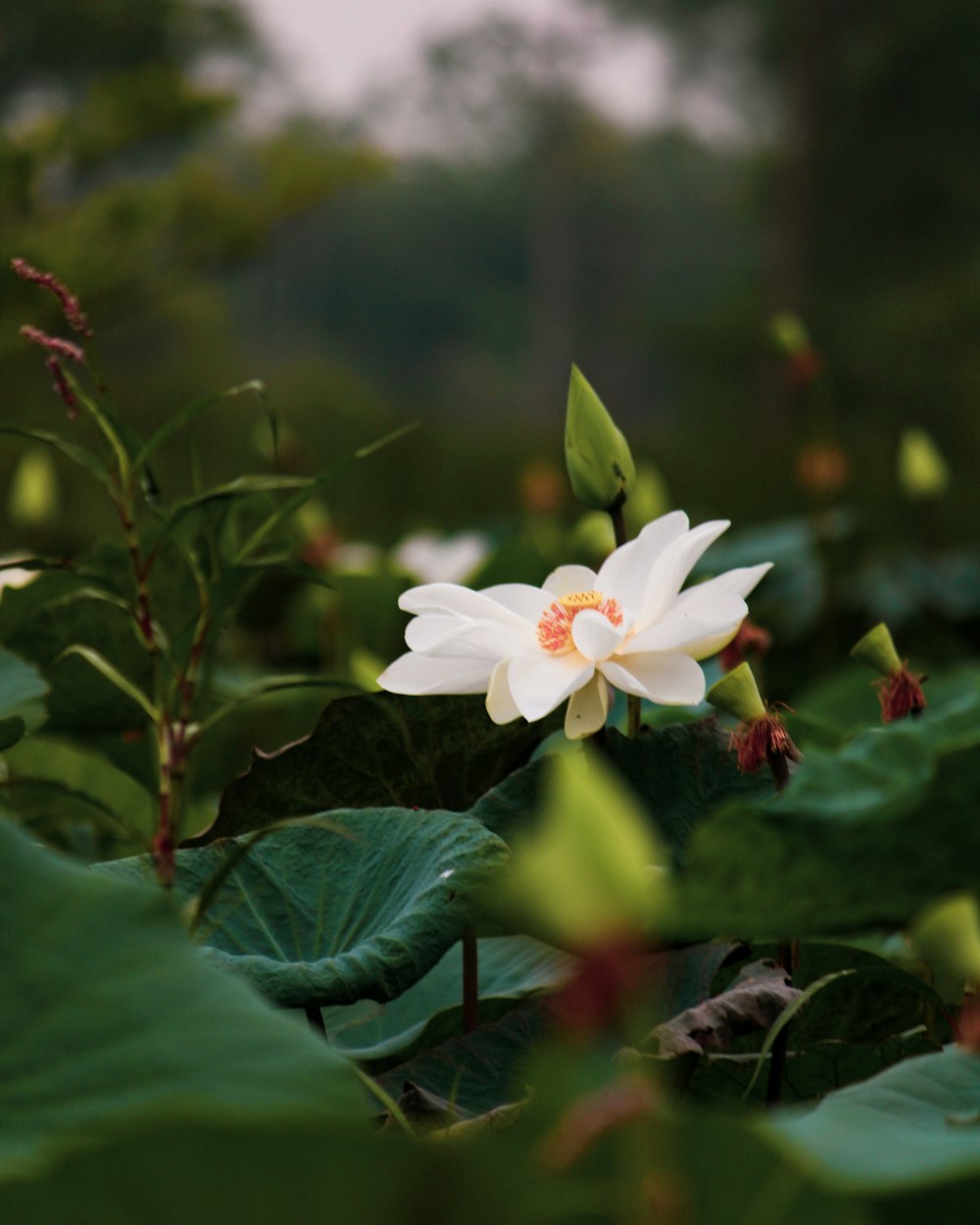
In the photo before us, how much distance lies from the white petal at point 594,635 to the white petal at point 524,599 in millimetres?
54

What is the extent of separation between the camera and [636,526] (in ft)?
3.98

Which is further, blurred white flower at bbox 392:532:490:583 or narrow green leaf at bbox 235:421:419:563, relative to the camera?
blurred white flower at bbox 392:532:490:583

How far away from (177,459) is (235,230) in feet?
3.48

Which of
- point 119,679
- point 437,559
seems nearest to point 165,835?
point 119,679

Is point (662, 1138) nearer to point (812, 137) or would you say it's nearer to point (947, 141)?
point (812, 137)

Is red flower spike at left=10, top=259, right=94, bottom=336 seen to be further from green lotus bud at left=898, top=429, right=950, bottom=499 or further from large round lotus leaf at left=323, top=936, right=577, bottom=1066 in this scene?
green lotus bud at left=898, top=429, right=950, bottom=499

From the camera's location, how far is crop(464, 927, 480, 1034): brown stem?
45 centimetres

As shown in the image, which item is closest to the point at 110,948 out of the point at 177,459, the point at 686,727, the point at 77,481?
the point at 686,727

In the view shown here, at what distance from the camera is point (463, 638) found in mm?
447

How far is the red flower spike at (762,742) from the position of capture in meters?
0.41

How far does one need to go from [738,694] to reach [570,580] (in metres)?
0.14

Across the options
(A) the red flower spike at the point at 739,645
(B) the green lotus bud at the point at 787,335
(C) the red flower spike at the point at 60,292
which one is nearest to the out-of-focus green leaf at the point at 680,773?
(A) the red flower spike at the point at 739,645

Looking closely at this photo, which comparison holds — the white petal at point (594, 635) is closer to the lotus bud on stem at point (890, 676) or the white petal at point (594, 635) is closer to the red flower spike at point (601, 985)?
the lotus bud on stem at point (890, 676)

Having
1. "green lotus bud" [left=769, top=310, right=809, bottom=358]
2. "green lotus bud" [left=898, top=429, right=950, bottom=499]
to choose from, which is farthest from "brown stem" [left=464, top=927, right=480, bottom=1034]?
"green lotus bud" [left=898, top=429, right=950, bottom=499]
